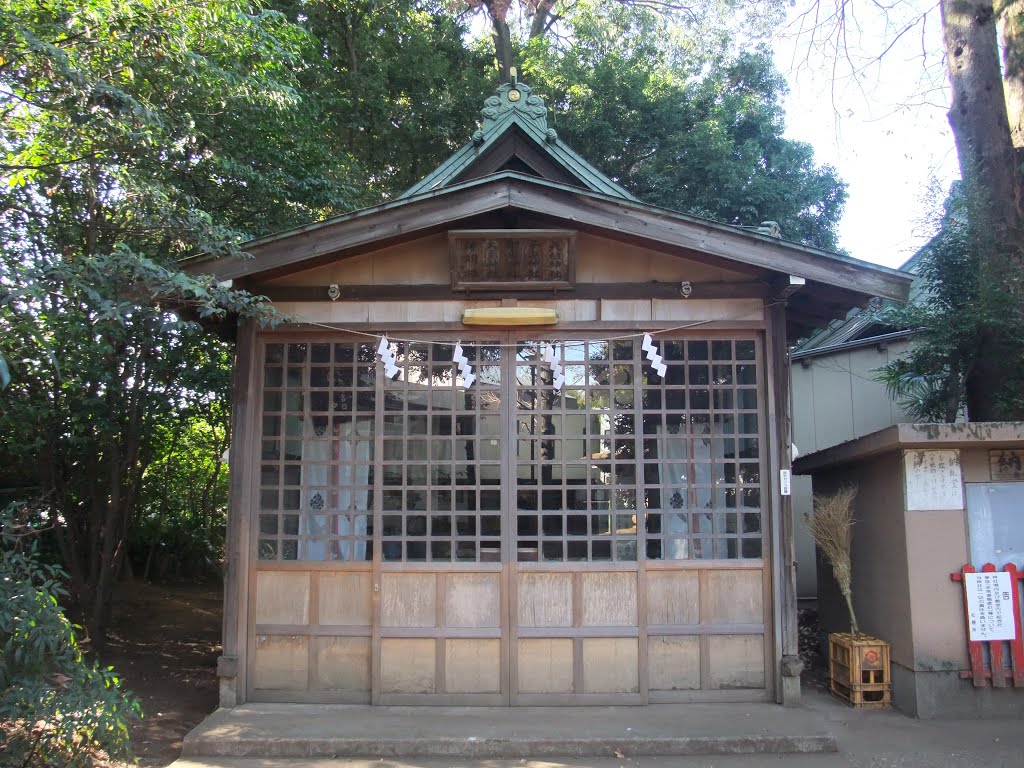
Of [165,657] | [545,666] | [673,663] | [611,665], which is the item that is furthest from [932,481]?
[165,657]

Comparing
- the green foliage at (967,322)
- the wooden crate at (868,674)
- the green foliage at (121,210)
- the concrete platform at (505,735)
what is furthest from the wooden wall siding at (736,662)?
the green foliage at (121,210)

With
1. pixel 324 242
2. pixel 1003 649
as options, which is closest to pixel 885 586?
pixel 1003 649

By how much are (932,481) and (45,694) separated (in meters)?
6.62

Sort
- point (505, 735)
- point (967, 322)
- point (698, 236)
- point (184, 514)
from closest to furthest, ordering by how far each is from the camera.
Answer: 1. point (505, 735)
2. point (698, 236)
3. point (967, 322)
4. point (184, 514)

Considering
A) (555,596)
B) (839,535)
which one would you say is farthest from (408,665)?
(839,535)

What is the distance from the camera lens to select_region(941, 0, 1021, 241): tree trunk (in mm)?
8766

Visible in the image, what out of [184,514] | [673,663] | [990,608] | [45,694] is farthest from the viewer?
[184,514]

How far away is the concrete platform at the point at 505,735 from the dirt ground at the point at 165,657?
76 cm

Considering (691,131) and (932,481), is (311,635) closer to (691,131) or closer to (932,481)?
(932,481)

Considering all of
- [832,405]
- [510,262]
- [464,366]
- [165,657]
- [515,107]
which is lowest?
[165,657]

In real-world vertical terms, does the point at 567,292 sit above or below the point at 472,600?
above

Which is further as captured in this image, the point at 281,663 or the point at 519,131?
the point at 519,131

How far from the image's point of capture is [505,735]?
18.7 feet

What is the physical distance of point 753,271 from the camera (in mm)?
6793
